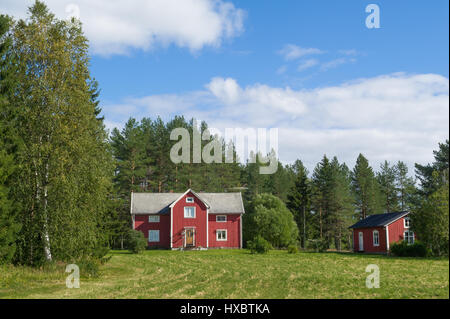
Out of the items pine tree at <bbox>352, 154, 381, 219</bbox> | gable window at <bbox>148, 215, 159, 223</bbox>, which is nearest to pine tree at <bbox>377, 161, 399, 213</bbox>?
pine tree at <bbox>352, 154, 381, 219</bbox>

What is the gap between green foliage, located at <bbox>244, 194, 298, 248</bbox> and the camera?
54625 millimetres

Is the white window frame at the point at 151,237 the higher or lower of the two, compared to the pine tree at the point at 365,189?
lower

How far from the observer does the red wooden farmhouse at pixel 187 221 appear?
174 feet

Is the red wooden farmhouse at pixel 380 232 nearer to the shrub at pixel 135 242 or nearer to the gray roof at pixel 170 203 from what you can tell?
the gray roof at pixel 170 203

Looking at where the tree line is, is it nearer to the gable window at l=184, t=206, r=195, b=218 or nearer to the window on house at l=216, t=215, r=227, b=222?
the gable window at l=184, t=206, r=195, b=218

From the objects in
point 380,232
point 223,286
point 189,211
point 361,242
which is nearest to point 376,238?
point 380,232

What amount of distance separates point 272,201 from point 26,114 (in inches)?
1586

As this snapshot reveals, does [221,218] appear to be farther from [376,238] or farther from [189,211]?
[376,238]

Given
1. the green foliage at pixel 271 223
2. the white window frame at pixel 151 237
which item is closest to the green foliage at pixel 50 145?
the white window frame at pixel 151 237

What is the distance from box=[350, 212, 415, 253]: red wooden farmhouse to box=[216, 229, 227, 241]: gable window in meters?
15.9

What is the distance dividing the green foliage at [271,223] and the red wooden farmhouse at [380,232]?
28.4 feet

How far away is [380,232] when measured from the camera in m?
45.6

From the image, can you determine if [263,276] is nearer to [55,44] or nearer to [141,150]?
[55,44]

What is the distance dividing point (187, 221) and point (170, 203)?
3821 mm
